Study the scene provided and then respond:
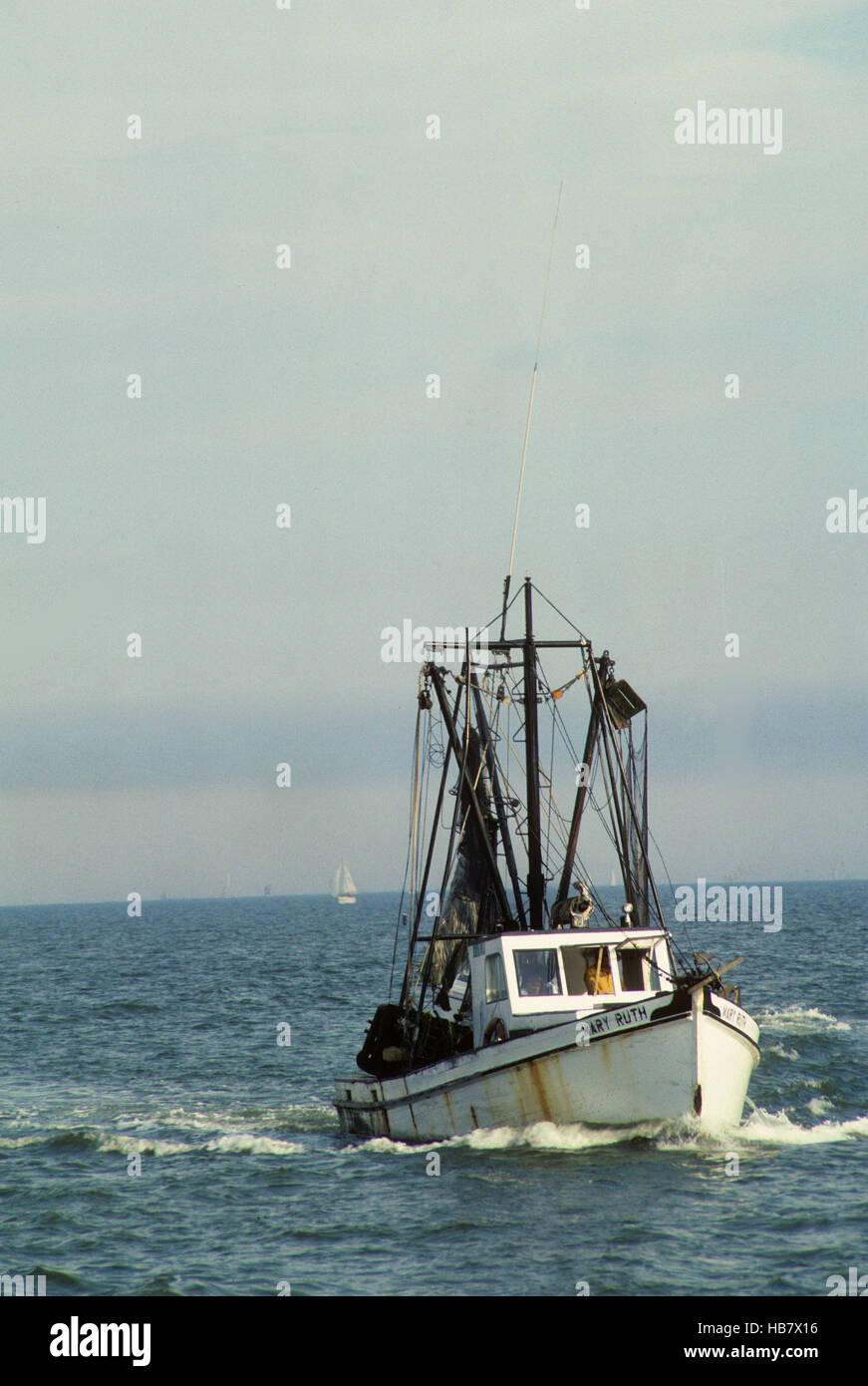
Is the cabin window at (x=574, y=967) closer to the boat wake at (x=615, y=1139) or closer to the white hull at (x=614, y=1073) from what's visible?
the white hull at (x=614, y=1073)

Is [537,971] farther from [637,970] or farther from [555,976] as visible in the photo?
[637,970]

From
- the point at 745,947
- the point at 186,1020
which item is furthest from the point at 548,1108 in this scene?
the point at 745,947

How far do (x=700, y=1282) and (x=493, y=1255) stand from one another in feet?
10.8

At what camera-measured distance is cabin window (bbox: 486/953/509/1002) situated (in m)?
30.6

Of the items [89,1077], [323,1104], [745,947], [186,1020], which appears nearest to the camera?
[323,1104]

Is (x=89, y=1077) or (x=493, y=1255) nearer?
(x=493, y=1255)

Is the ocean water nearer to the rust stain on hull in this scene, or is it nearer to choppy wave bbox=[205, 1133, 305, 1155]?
choppy wave bbox=[205, 1133, 305, 1155]

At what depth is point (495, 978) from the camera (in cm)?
3106

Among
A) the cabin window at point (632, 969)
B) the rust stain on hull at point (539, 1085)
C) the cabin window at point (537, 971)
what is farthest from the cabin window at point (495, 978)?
the cabin window at point (632, 969)

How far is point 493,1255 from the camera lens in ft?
76.6

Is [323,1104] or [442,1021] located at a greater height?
[442,1021]

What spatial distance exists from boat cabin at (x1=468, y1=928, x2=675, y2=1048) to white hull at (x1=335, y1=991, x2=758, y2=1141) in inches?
45.6

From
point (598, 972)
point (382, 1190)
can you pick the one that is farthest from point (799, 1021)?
point (382, 1190)
